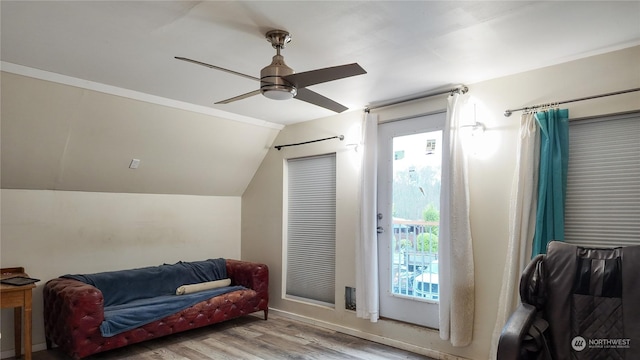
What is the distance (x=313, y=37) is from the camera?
2.36 metres

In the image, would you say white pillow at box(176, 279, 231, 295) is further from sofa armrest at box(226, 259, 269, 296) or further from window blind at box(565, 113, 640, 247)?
window blind at box(565, 113, 640, 247)

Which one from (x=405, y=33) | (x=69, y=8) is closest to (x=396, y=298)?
(x=405, y=33)

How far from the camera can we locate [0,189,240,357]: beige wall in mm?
3463

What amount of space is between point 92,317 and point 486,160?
3595 millimetres

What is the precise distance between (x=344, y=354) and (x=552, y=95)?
2831mm

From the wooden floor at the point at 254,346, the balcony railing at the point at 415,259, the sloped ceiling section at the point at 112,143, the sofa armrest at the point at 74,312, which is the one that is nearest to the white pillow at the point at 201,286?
the wooden floor at the point at 254,346

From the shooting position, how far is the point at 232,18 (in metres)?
2.12

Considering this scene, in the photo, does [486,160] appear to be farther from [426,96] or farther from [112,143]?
[112,143]

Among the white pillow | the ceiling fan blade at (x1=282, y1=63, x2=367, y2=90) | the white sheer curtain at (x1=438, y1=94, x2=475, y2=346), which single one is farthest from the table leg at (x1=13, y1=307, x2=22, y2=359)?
the white sheer curtain at (x1=438, y1=94, x2=475, y2=346)

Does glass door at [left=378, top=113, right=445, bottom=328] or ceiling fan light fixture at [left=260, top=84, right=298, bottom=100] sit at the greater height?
ceiling fan light fixture at [left=260, top=84, right=298, bottom=100]

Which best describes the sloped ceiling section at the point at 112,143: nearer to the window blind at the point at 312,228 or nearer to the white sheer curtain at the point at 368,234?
the window blind at the point at 312,228

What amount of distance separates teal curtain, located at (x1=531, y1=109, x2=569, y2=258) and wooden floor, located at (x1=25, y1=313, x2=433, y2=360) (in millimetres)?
1574

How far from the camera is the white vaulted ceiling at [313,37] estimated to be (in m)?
2.03

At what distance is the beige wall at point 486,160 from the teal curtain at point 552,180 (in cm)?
16
